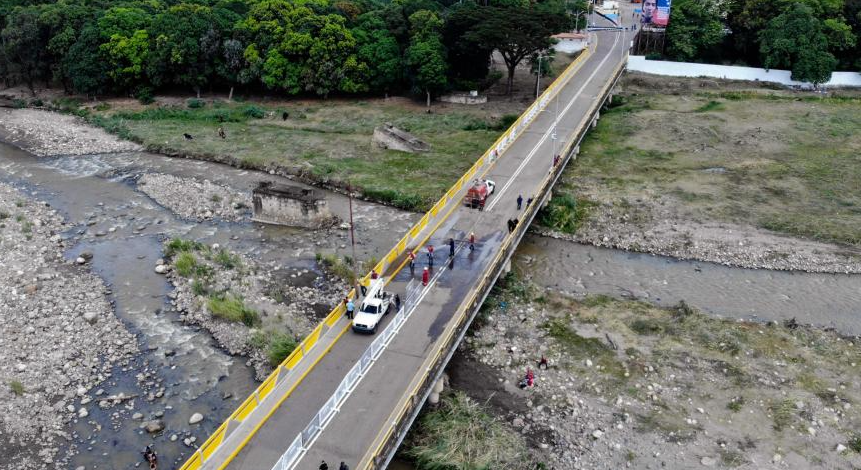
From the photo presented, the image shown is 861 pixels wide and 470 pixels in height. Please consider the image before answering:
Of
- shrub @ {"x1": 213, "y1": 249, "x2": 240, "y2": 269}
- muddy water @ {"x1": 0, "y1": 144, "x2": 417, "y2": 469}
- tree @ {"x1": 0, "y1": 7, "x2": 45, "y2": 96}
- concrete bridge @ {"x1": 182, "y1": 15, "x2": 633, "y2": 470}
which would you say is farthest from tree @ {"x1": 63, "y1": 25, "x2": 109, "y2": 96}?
concrete bridge @ {"x1": 182, "y1": 15, "x2": 633, "y2": 470}

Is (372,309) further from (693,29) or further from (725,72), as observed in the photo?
(693,29)

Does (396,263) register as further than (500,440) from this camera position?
Yes

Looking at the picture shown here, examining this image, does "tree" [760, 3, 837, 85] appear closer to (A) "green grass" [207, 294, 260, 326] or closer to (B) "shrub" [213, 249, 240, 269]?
(B) "shrub" [213, 249, 240, 269]

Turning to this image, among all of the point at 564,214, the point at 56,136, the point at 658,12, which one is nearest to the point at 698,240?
the point at 564,214

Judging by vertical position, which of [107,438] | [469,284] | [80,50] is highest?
[80,50]

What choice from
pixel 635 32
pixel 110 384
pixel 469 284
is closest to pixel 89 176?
pixel 110 384

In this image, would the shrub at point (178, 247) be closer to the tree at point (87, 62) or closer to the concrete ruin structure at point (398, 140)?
the concrete ruin structure at point (398, 140)

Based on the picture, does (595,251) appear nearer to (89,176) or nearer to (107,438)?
(107,438)
